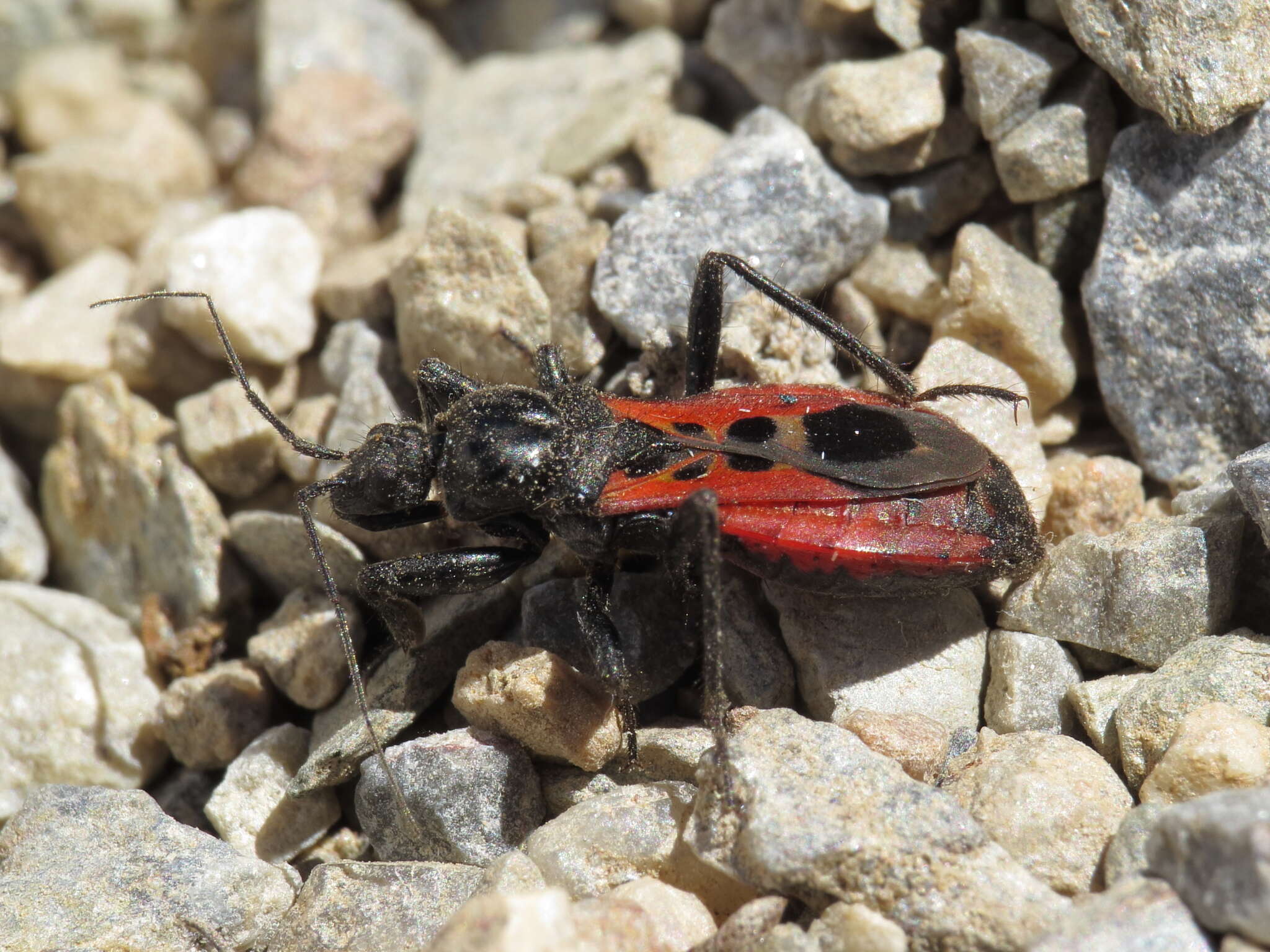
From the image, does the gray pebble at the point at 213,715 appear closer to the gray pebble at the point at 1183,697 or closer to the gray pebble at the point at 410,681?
the gray pebble at the point at 410,681

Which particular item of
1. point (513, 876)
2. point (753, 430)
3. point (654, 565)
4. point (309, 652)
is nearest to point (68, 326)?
point (309, 652)

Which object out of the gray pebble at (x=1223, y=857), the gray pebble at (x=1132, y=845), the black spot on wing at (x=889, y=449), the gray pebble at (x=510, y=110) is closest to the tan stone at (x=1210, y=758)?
the gray pebble at (x=1132, y=845)

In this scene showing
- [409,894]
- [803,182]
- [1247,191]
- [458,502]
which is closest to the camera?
[409,894]

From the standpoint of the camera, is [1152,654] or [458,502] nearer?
[1152,654]

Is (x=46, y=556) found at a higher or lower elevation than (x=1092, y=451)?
lower

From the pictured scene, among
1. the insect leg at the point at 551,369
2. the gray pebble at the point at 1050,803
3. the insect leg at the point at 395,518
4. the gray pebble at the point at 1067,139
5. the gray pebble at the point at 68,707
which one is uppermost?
the gray pebble at the point at 1067,139

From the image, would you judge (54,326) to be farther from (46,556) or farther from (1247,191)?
(1247,191)

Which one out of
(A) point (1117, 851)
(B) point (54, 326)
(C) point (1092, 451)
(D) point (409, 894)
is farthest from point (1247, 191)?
(B) point (54, 326)
